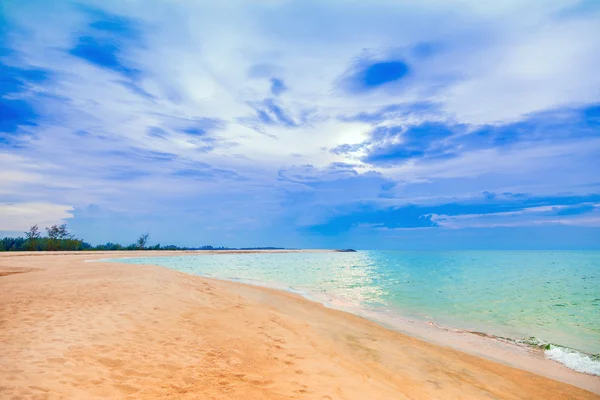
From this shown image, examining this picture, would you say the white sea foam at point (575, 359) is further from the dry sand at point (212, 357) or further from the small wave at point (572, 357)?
the dry sand at point (212, 357)

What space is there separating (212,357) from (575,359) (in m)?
11.4

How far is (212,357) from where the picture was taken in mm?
7383

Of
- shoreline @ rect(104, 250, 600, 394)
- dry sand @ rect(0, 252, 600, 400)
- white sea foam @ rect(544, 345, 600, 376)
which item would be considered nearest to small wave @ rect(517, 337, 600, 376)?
white sea foam @ rect(544, 345, 600, 376)

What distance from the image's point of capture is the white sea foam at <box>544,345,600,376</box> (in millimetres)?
9426

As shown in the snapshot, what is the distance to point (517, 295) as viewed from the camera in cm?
2316

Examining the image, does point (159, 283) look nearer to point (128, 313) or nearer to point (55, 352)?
point (128, 313)

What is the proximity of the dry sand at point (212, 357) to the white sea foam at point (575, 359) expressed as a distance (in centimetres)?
91

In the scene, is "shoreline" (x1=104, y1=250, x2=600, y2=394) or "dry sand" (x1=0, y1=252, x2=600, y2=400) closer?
"dry sand" (x1=0, y1=252, x2=600, y2=400)

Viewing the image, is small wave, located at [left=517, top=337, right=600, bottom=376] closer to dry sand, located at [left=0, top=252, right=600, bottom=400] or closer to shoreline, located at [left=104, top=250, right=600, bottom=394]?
shoreline, located at [left=104, top=250, right=600, bottom=394]

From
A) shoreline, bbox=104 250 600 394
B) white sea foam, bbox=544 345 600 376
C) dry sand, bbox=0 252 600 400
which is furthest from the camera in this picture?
white sea foam, bbox=544 345 600 376

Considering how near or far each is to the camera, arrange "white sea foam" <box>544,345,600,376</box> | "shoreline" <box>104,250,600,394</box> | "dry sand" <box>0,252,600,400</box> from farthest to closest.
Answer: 1. "white sea foam" <box>544,345,600,376</box>
2. "shoreline" <box>104,250,600,394</box>
3. "dry sand" <box>0,252,600,400</box>

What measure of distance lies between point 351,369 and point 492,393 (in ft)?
10.7

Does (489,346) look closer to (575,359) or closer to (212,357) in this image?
(575,359)

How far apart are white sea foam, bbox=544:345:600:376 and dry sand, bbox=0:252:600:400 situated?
35.9 inches
